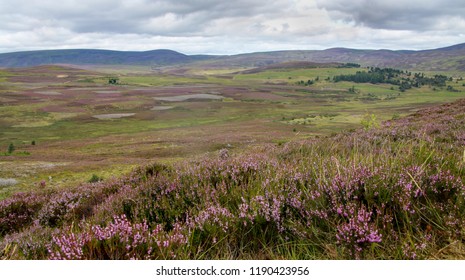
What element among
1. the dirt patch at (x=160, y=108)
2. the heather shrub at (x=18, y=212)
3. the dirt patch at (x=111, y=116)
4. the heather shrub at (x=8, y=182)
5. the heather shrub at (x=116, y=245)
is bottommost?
the dirt patch at (x=111, y=116)

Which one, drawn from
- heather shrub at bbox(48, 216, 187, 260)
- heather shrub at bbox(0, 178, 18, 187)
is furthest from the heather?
heather shrub at bbox(0, 178, 18, 187)

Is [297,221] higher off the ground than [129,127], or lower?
higher

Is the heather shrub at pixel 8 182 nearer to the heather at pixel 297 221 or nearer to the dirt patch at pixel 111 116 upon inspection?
the heather at pixel 297 221

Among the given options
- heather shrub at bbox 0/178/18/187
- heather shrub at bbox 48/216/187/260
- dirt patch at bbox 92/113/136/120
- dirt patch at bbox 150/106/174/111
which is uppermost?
heather shrub at bbox 48/216/187/260

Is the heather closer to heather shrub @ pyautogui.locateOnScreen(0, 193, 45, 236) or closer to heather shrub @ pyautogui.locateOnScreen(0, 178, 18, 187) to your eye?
heather shrub @ pyautogui.locateOnScreen(0, 193, 45, 236)

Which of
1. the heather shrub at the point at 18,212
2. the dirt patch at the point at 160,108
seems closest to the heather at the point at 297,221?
the heather shrub at the point at 18,212

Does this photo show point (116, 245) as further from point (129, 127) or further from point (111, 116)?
point (111, 116)

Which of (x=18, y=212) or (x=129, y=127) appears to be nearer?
(x=18, y=212)

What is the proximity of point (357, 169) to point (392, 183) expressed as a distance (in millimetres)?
475

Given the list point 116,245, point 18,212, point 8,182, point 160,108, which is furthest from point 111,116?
point 116,245

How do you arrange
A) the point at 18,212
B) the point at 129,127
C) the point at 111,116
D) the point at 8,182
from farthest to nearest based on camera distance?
the point at 111,116
the point at 129,127
the point at 8,182
the point at 18,212

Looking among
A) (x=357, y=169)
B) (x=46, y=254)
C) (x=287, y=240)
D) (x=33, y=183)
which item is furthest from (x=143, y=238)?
(x=33, y=183)

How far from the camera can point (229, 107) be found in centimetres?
11644
